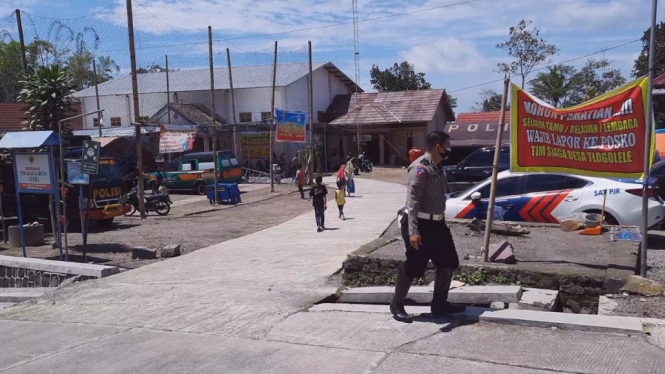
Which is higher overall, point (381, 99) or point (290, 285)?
point (381, 99)

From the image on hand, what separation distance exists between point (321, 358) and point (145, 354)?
1726 mm

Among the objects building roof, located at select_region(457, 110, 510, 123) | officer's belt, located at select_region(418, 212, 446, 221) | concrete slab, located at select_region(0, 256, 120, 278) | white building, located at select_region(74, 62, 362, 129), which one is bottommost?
concrete slab, located at select_region(0, 256, 120, 278)

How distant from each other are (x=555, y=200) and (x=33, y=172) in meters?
9.67

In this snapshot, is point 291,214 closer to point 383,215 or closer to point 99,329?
point 383,215

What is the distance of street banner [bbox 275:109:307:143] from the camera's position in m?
29.3

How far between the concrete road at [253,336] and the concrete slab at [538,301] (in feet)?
2.58

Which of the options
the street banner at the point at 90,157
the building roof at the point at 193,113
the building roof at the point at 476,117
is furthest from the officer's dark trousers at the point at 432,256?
the building roof at the point at 476,117

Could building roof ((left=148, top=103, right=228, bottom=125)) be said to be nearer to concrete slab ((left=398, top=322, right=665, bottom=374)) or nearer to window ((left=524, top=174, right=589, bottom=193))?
window ((left=524, top=174, right=589, bottom=193))

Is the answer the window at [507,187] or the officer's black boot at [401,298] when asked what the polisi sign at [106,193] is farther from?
the officer's black boot at [401,298]

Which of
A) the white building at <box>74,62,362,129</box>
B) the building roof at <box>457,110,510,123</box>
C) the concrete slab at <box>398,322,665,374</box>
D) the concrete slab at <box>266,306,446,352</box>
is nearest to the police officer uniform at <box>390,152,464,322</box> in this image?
the concrete slab at <box>266,306,446,352</box>

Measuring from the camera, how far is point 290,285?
8.45m

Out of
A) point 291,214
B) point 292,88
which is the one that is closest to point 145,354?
point 291,214

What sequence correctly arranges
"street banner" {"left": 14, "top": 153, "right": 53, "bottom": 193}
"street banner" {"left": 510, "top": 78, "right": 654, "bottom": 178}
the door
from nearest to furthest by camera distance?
"street banner" {"left": 510, "top": 78, "right": 654, "bottom": 178}
the door
"street banner" {"left": 14, "top": 153, "right": 53, "bottom": 193}

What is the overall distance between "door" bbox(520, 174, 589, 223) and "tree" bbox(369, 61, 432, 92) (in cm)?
4702
